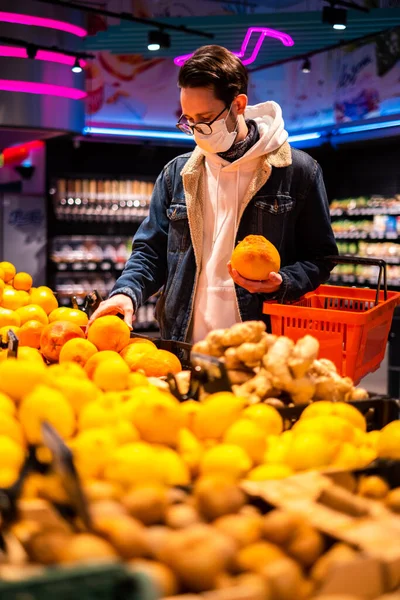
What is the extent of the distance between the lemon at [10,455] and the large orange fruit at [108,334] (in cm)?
Result: 99

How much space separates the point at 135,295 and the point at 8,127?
11.7ft

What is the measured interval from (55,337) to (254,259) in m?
0.65

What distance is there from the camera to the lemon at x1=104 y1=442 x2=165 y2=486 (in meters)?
1.05

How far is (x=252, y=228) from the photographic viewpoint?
2668mm

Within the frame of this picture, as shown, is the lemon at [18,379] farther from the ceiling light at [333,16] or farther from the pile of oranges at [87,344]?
the ceiling light at [333,16]

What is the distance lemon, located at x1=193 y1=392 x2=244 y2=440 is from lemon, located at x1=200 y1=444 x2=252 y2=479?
0.10m

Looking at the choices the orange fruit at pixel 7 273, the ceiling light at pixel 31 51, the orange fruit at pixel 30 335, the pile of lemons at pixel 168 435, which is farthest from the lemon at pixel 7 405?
the ceiling light at pixel 31 51

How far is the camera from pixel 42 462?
1156 mm

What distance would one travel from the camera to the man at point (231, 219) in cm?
260

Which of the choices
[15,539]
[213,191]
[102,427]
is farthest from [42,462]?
Result: [213,191]

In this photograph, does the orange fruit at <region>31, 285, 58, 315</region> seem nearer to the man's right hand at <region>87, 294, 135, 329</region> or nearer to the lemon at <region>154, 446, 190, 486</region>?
the man's right hand at <region>87, 294, 135, 329</region>

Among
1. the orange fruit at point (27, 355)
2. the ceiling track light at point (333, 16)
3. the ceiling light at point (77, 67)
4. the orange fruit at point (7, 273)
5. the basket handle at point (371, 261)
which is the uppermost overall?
the ceiling track light at point (333, 16)

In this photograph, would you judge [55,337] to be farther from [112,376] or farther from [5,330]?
[112,376]

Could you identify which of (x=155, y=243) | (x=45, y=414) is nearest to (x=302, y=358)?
(x=45, y=414)
